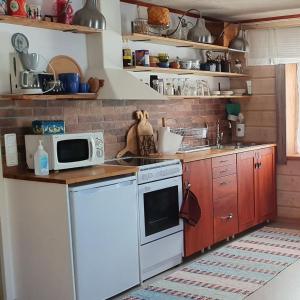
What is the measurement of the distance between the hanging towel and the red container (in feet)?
6.33

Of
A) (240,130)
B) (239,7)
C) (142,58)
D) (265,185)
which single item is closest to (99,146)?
(142,58)

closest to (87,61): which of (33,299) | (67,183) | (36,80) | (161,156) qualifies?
(36,80)

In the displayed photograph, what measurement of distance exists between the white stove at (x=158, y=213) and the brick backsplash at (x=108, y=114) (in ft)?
1.08

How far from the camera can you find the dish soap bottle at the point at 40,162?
10.6 ft

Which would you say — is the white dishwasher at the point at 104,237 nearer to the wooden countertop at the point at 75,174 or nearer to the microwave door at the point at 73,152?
the wooden countertop at the point at 75,174

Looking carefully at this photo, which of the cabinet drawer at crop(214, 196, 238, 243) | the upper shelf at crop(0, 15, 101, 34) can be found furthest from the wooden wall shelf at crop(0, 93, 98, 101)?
the cabinet drawer at crop(214, 196, 238, 243)

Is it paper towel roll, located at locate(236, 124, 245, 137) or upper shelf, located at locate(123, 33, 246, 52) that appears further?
paper towel roll, located at locate(236, 124, 245, 137)

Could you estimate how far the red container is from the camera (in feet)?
10.5

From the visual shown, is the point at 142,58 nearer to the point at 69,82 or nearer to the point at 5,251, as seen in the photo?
the point at 69,82

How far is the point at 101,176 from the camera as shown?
3.28 metres

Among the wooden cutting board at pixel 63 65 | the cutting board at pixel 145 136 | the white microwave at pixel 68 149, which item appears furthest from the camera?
the cutting board at pixel 145 136

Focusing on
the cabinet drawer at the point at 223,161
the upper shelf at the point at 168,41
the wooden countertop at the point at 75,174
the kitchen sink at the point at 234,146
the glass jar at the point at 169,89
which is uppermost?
the upper shelf at the point at 168,41

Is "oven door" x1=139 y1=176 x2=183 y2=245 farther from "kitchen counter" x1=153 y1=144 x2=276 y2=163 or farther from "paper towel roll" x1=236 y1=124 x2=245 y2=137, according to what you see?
"paper towel roll" x1=236 y1=124 x2=245 y2=137

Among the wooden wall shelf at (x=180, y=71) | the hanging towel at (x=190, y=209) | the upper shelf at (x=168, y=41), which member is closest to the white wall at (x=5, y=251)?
the hanging towel at (x=190, y=209)
